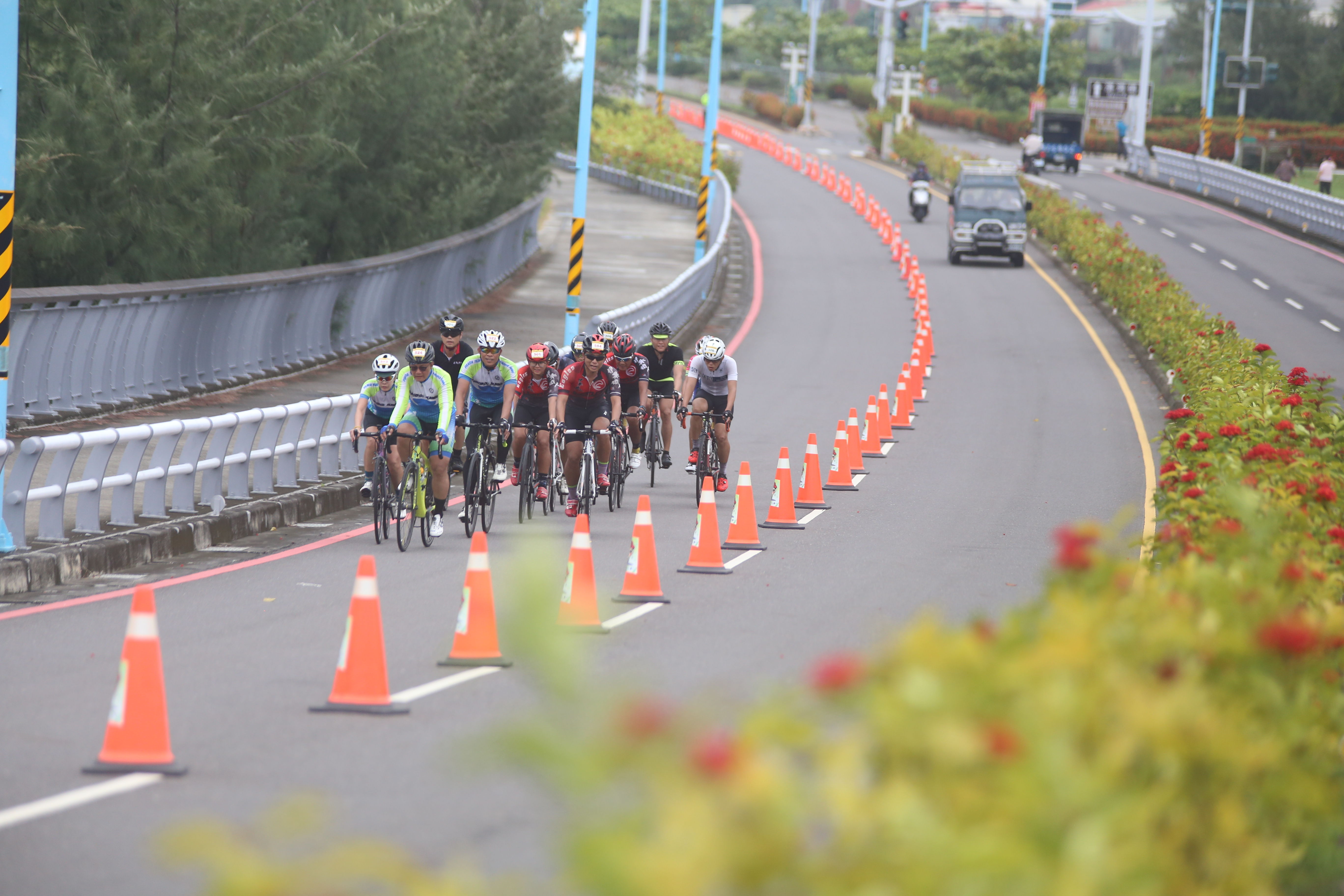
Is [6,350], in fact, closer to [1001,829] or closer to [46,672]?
[46,672]

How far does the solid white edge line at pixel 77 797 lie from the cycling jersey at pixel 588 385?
985 centimetres

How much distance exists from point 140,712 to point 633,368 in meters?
11.7

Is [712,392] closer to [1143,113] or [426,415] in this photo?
[426,415]

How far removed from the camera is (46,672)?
34.4ft

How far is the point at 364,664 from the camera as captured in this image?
9539 mm

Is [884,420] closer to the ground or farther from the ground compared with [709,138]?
closer to the ground

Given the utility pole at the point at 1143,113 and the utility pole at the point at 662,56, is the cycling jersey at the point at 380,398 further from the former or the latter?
the utility pole at the point at 662,56

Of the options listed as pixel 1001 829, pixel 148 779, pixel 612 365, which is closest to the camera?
pixel 1001 829

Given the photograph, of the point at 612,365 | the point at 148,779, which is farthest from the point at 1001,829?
the point at 612,365

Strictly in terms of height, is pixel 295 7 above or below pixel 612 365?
above

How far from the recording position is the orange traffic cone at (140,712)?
819 centimetres

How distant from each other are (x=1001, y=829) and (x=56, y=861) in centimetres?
482

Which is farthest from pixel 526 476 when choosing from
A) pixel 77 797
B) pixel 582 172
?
pixel 582 172

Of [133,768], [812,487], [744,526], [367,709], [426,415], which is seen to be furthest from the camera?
[812,487]
